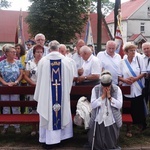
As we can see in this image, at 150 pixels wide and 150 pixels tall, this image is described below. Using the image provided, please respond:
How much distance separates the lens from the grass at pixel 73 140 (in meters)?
6.20

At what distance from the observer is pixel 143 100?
6.98 meters

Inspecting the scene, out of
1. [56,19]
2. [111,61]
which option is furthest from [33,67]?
[56,19]

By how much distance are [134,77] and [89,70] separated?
0.90 m

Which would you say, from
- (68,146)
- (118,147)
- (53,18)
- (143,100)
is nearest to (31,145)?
(68,146)

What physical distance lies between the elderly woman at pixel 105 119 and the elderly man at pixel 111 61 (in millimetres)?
1239

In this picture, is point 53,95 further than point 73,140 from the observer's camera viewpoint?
No

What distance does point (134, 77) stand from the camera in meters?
6.77

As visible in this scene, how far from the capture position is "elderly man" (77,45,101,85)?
675 centimetres

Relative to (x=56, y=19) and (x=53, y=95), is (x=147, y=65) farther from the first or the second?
(x=56, y=19)

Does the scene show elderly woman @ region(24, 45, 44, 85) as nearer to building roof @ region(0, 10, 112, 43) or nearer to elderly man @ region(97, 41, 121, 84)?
elderly man @ region(97, 41, 121, 84)

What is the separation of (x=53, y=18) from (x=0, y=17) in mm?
17083

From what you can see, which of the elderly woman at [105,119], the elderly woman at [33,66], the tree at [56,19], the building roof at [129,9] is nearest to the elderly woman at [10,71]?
the elderly woman at [33,66]

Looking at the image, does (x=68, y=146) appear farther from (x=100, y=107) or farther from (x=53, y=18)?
(x=53, y=18)

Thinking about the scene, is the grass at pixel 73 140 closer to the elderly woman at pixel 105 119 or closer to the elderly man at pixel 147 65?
the elderly woman at pixel 105 119
